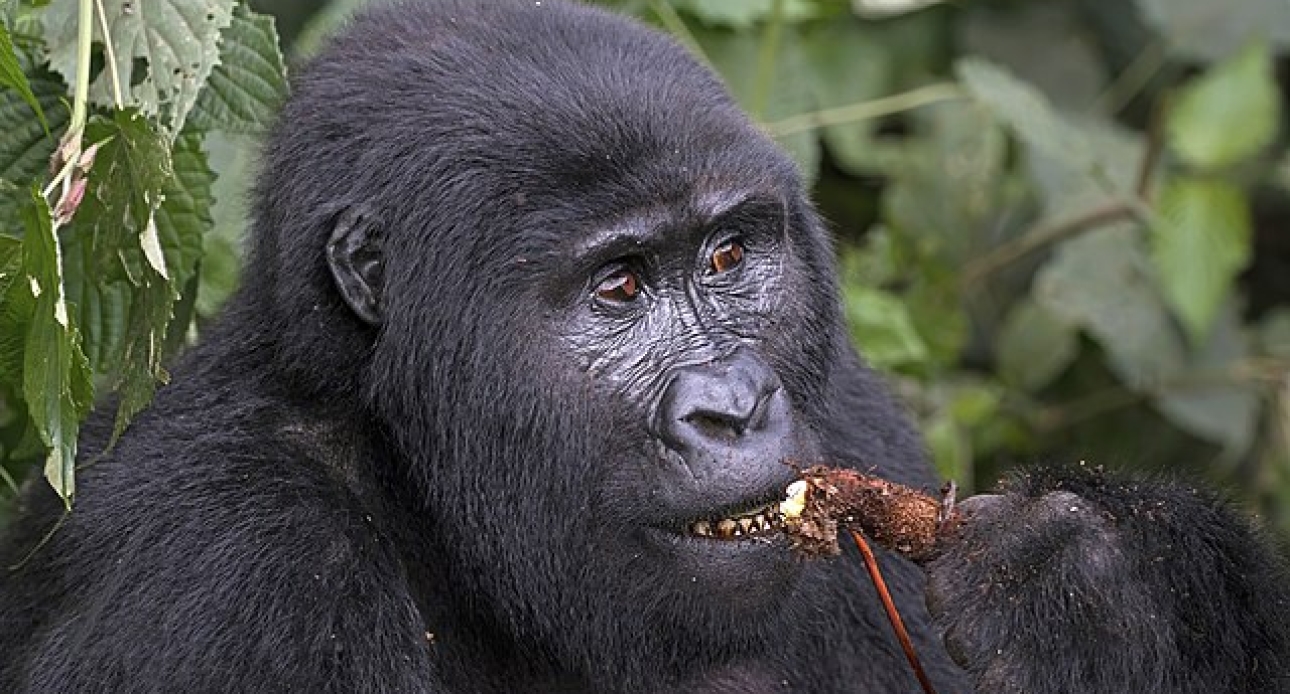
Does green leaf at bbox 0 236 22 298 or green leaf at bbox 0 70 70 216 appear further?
green leaf at bbox 0 70 70 216

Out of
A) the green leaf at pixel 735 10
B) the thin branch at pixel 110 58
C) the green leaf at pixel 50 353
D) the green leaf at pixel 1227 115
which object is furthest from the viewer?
the green leaf at pixel 1227 115

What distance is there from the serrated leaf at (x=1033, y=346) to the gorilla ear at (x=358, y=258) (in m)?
4.11

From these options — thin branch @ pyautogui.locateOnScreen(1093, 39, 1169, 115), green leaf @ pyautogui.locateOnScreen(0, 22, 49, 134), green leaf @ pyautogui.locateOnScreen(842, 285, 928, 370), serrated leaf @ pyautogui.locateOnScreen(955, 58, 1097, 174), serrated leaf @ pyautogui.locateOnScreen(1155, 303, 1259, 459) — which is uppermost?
thin branch @ pyautogui.locateOnScreen(1093, 39, 1169, 115)

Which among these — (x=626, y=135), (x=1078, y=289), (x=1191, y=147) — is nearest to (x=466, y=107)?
(x=626, y=135)

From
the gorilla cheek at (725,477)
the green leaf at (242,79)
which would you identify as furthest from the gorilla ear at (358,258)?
the green leaf at (242,79)

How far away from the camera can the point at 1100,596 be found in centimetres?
347

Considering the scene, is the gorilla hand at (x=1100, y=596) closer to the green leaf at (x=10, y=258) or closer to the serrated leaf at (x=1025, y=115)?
the green leaf at (x=10, y=258)

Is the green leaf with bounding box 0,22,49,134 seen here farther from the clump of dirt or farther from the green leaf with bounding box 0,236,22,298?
→ the clump of dirt

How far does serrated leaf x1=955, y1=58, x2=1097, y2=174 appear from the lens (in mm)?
6836

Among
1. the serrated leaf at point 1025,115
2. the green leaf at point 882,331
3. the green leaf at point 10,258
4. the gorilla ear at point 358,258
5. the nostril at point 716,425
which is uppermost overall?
the serrated leaf at point 1025,115

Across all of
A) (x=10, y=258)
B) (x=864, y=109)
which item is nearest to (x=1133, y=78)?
(x=864, y=109)

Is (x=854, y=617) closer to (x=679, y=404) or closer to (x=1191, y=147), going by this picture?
(x=679, y=404)

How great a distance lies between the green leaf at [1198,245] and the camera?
690 centimetres

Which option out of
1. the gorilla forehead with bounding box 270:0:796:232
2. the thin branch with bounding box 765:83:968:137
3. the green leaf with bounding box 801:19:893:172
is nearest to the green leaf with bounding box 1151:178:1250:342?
the thin branch with bounding box 765:83:968:137
